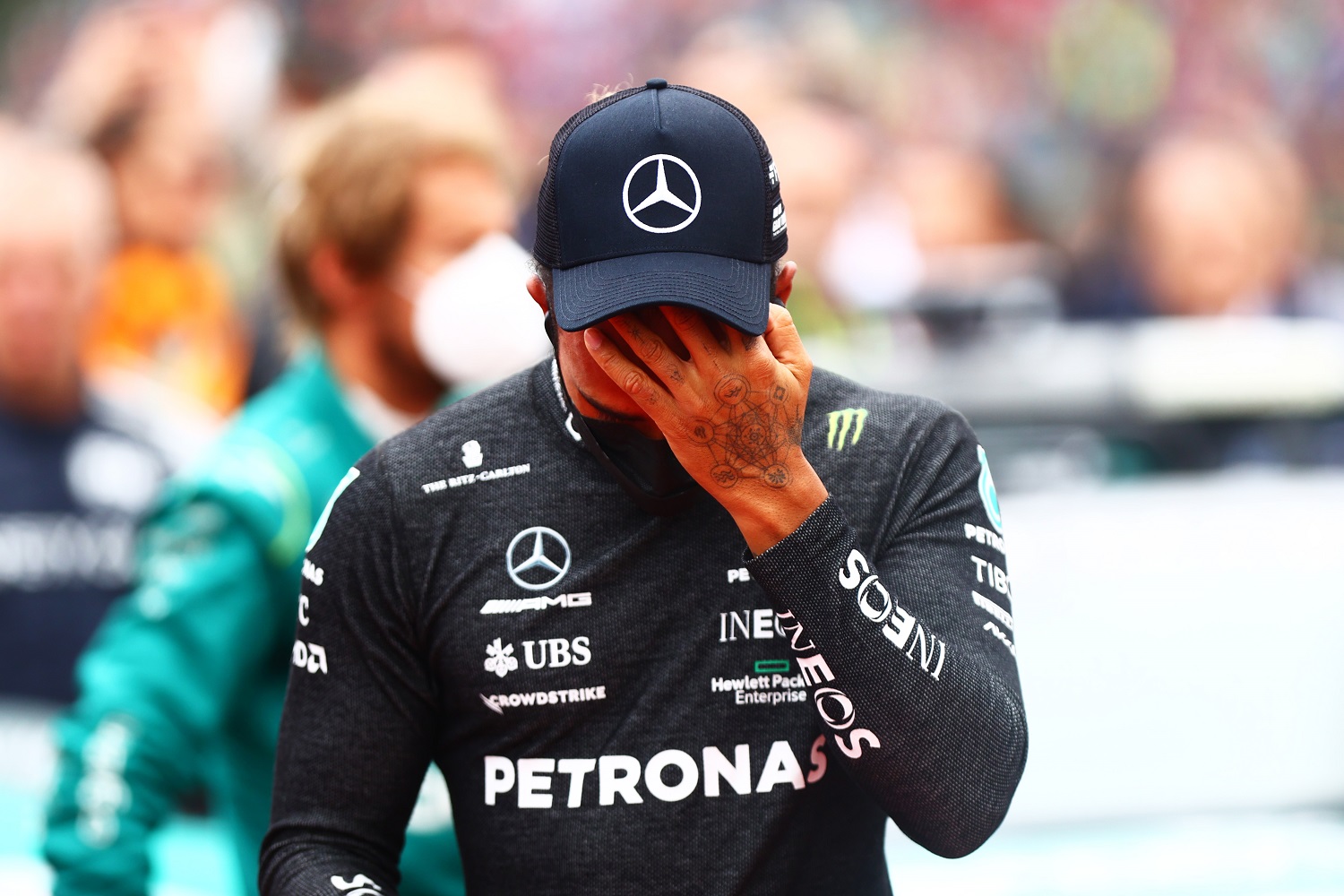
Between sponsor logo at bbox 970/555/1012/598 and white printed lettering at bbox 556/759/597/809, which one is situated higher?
sponsor logo at bbox 970/555/1012/598

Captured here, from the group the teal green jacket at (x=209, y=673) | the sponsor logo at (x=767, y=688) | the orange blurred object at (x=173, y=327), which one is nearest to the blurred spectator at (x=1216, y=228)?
the orange blurred object at (x=173, y=327)

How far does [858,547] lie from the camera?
4.96 ft

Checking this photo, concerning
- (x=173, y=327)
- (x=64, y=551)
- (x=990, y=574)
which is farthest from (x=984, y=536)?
(x=173, y=327)

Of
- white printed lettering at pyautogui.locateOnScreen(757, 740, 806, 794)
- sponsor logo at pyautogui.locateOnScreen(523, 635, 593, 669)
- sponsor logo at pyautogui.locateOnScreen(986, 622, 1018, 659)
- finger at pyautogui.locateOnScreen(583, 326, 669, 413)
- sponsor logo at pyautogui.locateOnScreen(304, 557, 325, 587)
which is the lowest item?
white printed lettering at pyautogui.locateOnScreen(757, 740, 806, 794)

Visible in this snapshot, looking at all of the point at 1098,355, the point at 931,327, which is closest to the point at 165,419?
the point at 931,327

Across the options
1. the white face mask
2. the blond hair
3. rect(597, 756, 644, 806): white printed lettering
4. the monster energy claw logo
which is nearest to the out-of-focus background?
the blond hair

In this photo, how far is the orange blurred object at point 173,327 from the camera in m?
6.80

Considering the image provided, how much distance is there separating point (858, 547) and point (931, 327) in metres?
4.51

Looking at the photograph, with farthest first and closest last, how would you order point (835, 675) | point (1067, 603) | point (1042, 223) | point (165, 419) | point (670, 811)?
1. point (1042, 223)
2. point (165, 419)
3. point (1067, 603)
4. point (670, 811)
5. point (835, 675)

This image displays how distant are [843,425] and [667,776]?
431mm

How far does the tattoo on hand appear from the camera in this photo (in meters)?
1.46

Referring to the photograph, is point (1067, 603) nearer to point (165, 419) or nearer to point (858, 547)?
point (858, 547)

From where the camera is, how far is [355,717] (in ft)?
5.46

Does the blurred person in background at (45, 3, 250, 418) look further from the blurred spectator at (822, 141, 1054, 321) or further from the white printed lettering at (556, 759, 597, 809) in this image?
the white printed lettering at (556, 759, 597, 809)
